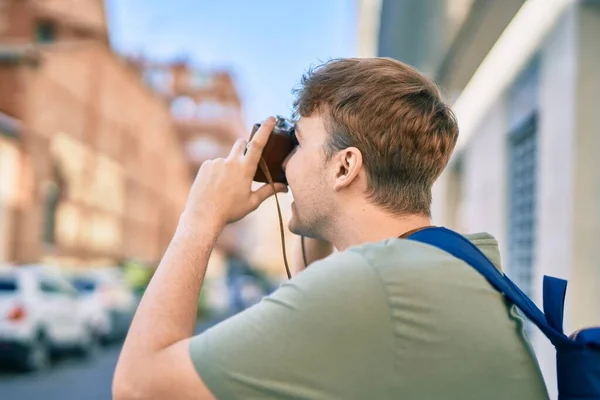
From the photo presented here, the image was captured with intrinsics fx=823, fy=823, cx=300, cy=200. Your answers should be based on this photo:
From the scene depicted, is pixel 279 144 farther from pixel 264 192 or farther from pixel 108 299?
pixel 108 299

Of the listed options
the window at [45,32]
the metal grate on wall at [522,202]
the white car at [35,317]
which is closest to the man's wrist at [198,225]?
the metal grate on wall at [522,202]

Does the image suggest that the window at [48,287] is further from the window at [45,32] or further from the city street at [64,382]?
the window at [45,32]

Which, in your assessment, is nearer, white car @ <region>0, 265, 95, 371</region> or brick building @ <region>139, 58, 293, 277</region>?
white car @ <region>0, 265, 95, 371</region>

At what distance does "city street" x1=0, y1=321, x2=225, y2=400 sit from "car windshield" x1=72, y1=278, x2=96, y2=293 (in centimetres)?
338

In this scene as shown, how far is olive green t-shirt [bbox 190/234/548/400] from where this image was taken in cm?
125

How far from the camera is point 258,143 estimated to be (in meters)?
1.67

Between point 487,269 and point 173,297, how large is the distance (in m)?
0.53

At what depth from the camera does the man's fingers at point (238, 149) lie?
5.47 ft

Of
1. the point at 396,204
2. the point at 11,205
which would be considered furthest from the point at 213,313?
the point at 396,204

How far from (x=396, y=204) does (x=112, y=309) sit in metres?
19.2

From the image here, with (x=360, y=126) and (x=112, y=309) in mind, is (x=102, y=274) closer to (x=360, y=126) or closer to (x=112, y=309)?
(x=112, y=309)

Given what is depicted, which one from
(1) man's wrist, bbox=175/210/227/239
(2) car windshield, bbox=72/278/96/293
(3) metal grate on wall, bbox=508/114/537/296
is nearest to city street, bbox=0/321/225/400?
(2) car windshield, bbox=72/278/96/293

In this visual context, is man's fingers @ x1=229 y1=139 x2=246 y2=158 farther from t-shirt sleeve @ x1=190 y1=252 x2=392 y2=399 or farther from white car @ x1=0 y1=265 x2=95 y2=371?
white car @ x1=0 y1=265 x2=95 y2=371

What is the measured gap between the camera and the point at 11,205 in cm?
2714
